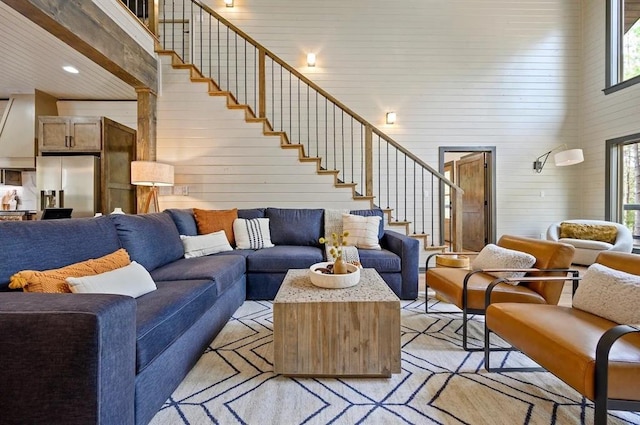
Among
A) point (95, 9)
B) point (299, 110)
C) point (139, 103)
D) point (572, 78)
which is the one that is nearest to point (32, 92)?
point (139, 103)

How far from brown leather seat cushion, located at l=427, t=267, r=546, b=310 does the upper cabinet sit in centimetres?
486

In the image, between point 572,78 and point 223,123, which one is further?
point 572,78

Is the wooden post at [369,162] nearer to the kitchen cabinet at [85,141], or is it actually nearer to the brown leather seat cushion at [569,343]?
the brown leather seat cushion at [569,343]

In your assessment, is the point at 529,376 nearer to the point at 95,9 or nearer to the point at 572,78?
the point at 95,9

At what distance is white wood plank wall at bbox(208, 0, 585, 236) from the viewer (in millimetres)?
5336

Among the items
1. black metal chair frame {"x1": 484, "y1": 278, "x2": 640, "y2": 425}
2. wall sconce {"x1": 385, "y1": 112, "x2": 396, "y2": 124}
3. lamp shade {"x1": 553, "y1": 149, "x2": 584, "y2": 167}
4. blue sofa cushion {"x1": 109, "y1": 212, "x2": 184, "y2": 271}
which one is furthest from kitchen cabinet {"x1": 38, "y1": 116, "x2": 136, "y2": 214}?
lamp shade {"x1": 553, "y1": 149, "x2": 584, "y2": 167}

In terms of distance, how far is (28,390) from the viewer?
98 centimetres

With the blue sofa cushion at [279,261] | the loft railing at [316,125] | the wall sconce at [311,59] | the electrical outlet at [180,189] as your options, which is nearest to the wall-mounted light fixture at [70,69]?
the loft railing at [316,125]

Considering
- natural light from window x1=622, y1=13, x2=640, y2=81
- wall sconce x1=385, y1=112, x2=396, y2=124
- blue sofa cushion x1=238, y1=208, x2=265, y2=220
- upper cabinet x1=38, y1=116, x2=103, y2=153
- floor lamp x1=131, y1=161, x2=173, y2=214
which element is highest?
natural light from window x1=622, y1=13, x2=640, y2=81

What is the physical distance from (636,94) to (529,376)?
5240 millimetres

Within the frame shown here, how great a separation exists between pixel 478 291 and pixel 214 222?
283cm

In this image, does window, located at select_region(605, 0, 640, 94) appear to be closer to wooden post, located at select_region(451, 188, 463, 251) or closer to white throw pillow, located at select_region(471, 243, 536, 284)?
wooden post, located at select_region(451, 188, 463, 251)

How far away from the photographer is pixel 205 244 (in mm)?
3170

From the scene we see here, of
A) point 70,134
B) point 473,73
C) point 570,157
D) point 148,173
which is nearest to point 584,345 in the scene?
point 148,173
